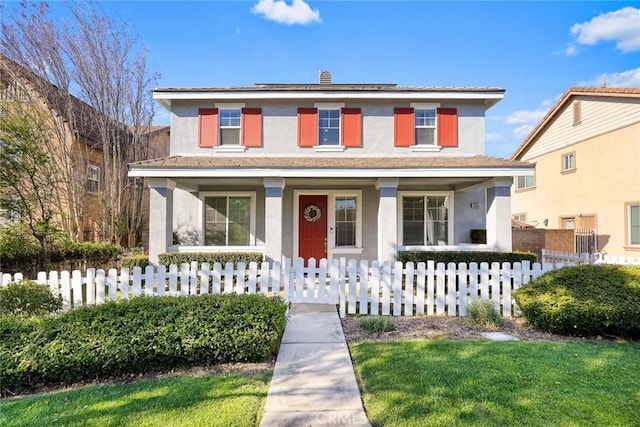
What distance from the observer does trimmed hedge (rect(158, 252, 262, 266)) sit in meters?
8.63

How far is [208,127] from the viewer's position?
10.7m

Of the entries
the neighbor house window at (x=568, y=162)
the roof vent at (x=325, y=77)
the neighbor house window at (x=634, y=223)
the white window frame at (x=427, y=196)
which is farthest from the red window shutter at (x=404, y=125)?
the neighbor house window at (x=568, y=162)

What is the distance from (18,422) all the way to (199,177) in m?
7.00

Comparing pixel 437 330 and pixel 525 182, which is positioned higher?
pixel 525 182

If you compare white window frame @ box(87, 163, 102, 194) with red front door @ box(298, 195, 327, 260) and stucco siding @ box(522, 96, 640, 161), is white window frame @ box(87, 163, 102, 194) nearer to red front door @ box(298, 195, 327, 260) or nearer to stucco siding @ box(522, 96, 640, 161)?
red front door @ box(298, 195, 327, 260)

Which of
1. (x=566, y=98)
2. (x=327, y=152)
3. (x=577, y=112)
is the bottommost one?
(x=327, y=152)

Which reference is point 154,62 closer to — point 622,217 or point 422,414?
point 422,414

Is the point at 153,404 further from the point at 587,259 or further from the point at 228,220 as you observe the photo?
→ the point at 587,259

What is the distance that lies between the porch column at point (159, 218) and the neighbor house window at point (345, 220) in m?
5.35

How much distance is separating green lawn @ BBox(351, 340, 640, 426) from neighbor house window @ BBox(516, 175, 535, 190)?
17400mm

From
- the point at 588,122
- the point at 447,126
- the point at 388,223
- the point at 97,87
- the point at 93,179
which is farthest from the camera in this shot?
the point at 588,122

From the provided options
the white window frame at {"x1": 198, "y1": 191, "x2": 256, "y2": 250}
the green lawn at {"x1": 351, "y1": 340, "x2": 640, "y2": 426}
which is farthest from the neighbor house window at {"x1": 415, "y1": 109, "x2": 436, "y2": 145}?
the green lawn at {"x1": 351, "y1": 340, "x2": 640, "y2": 426}

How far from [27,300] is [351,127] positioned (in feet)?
30.0

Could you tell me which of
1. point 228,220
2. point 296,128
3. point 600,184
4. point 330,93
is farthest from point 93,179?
point 600,184
